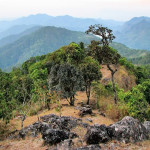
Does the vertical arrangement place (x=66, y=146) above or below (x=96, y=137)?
below

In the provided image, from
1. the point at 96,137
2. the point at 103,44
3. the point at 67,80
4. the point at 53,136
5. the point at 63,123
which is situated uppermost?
the point at 103,44

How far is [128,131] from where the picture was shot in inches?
444

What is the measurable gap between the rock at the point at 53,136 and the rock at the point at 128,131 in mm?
3440

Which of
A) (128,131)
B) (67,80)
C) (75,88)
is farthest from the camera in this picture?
(75,88)

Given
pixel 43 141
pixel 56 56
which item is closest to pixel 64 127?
pixel 43 141

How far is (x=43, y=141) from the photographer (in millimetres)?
12133

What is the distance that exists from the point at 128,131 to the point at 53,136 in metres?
5.36

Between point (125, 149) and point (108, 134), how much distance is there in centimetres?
172

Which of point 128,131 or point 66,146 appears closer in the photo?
point 66,146

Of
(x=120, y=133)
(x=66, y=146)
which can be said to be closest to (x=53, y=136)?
(x=66, y=146)

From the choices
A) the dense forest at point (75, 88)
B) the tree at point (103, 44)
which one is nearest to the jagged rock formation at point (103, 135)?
the dense forest at point (75, 88)

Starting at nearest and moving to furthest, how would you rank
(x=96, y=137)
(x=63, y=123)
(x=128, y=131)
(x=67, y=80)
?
1. (x=96, y=137)
2. (x=128, y=131)
3. (x=63, y=123)
4. (x=67, y=80)

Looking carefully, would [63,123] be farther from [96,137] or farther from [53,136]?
[96,137]

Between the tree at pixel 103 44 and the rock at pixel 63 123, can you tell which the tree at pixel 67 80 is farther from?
the rock at pixel 63 123
